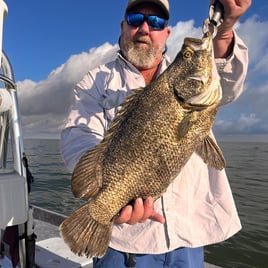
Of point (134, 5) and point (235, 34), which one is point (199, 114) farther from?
point (134, 5)

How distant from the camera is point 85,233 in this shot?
2.31m

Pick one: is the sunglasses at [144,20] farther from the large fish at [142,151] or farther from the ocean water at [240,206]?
the ocean water at [240,206]

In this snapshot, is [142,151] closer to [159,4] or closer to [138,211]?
[138,211]

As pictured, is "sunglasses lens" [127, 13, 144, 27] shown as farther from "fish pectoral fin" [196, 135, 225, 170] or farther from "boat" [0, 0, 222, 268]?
"fish pectoral fin" [196, 135, 225, 170]

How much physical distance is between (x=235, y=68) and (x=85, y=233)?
5.87 ft

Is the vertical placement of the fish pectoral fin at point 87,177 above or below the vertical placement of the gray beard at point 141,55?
below

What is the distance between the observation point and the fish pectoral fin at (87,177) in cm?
233

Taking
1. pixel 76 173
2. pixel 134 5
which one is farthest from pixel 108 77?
pixel 76 173

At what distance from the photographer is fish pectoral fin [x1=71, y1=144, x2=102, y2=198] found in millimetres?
2332

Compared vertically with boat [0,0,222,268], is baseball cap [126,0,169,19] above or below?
above

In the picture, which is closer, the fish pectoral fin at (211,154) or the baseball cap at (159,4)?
the fish pectoral fin at (211,154)

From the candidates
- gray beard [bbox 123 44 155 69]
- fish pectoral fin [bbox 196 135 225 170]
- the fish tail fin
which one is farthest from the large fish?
gray beard [bbox 123 44 155 69]

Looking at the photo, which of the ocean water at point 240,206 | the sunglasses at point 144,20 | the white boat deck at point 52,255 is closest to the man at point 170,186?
the sunglasses at point 144,20

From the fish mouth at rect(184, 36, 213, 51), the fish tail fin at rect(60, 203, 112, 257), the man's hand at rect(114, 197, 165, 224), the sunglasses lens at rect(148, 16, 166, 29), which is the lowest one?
the fish tail fin at rect(60, 203, 112, 257)
